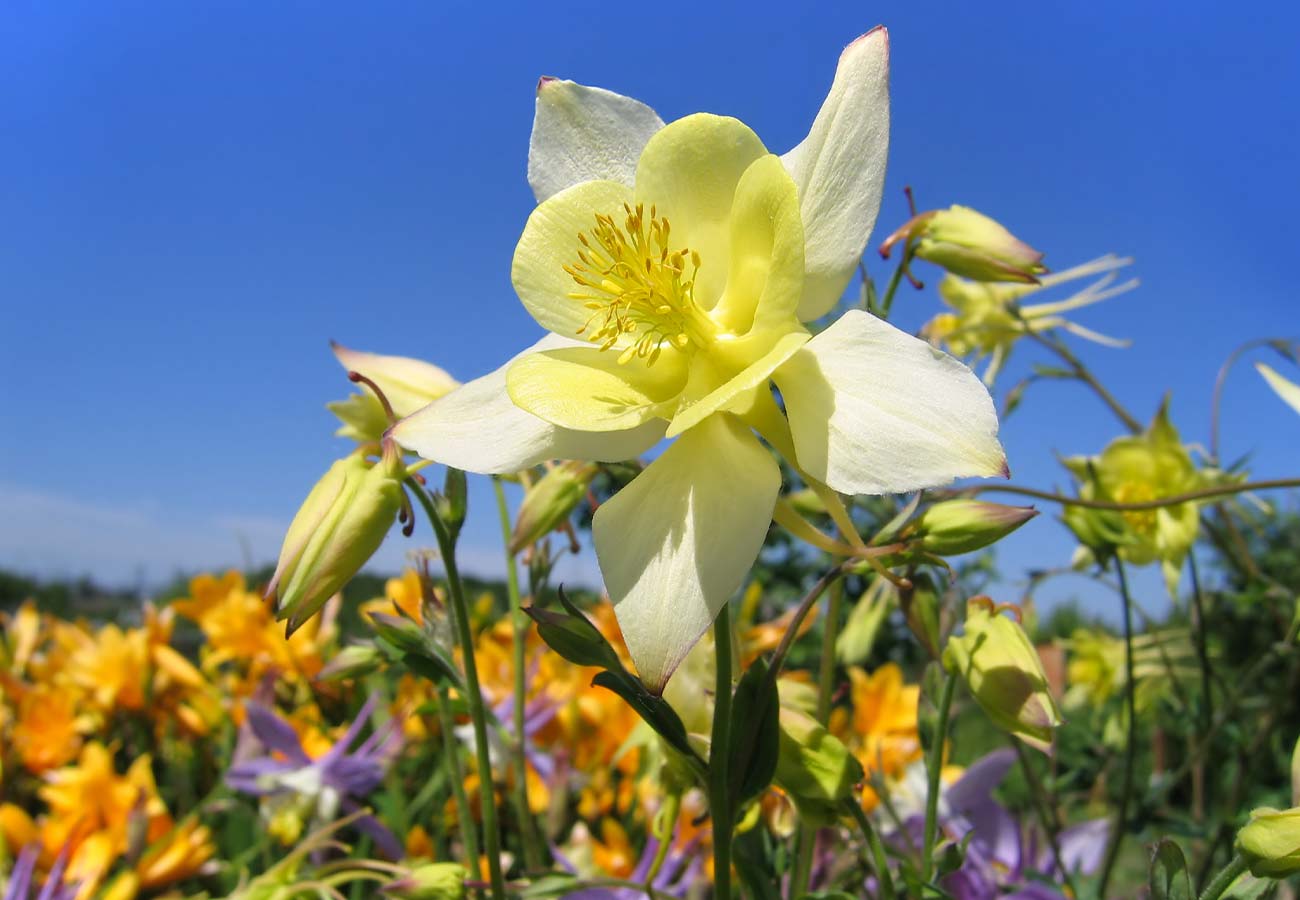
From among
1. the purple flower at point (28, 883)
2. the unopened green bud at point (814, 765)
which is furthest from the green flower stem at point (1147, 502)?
the purple flower at point (28, 883)

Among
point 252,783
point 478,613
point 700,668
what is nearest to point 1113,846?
point 700,668

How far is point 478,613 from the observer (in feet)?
5.46

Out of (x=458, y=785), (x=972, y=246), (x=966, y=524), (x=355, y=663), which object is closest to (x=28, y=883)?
(x=355, y=663)

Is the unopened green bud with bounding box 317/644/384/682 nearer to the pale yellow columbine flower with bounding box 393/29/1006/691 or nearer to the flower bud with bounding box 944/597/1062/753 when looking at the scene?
the pale yellow columbine flower with bounding box 393/29/1006/691

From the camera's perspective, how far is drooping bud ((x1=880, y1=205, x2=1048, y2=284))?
A: 2.91ft

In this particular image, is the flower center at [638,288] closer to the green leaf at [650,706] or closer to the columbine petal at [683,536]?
the columbine petal at [683,536]

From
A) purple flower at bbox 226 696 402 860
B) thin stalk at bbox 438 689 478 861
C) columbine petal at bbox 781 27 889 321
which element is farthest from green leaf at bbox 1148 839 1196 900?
purple flower at bbox 226 696 402 860

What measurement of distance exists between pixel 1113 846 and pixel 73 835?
1.53 m

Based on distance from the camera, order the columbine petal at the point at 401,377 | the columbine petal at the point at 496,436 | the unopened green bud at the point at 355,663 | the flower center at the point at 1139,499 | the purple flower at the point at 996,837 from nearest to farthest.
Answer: the columbine petal at the point at 496,436
the columbine petal at the point at 401,377
the unopened green bud at the point at 355,663
the purple flower at the point at 996,837
the flower center at the point at 1139,499

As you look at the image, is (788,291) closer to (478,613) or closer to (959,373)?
(959,373)

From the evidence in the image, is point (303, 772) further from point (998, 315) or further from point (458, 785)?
point (998, 315)

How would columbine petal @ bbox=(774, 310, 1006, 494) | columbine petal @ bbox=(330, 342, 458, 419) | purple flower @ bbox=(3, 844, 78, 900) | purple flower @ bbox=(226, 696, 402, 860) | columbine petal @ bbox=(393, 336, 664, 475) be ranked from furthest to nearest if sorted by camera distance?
1. purple flower @ bbox=(226, 696, 402, 860)
2. purple flower @ bbox=(3, 844, 78, 900)
3. columbine petal @ bbox=(330, 342, 458, 419)
4. columbine petal @ bbox=(393, 336, 664, 475)
5. columbine petal @ bbox=(774, 310, 1006, 494)

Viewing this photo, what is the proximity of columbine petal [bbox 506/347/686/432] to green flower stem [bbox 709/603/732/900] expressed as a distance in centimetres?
15

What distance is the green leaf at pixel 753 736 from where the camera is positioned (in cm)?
61
